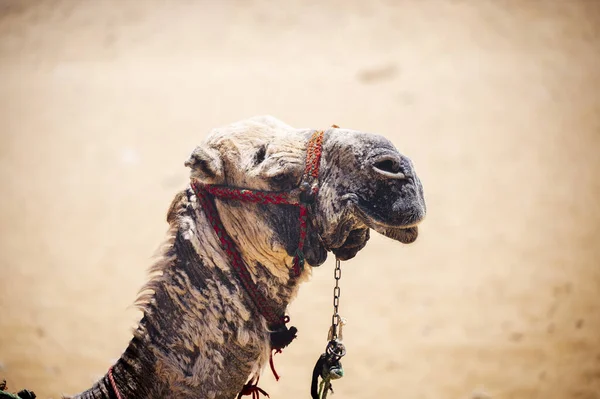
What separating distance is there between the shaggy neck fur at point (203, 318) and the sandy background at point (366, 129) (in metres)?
3.16

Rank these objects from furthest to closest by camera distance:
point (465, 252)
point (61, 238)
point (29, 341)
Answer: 1. point (61, 238)
2. point (465, 252)
3. point (29, 341)

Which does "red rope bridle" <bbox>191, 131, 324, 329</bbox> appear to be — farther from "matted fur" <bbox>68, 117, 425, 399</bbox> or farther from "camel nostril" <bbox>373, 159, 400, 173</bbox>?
"camel nostril" <bbox>373, 159, 400, 173</bbox>

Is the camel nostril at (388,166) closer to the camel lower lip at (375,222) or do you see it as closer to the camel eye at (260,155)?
the camel lower lip at (375,222)

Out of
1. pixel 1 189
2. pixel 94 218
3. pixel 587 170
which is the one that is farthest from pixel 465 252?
pixel 1 189

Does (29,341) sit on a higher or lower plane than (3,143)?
lower

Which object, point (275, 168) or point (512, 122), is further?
point (512, 122)

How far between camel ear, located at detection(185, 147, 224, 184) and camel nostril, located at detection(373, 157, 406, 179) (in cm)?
56

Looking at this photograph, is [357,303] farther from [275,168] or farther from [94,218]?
→ [275,168]

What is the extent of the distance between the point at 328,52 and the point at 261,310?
35.6ft

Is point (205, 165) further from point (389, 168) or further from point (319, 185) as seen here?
point (389, 168)

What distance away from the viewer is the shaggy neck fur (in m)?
2.08

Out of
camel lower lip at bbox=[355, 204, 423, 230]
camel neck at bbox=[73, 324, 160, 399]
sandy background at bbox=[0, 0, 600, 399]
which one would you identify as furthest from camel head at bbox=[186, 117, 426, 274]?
sandy background at bbox=[0, 0, 600, 399]

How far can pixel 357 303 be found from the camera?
23.0ft

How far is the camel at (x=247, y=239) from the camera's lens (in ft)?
6.52
